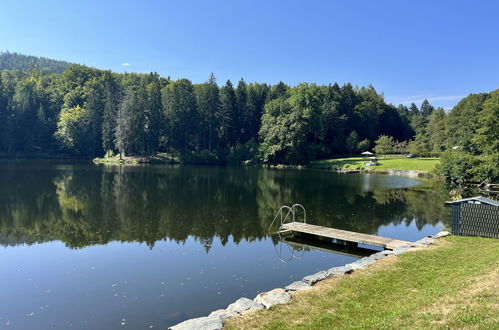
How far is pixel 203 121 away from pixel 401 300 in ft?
290

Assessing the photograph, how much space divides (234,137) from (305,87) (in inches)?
892

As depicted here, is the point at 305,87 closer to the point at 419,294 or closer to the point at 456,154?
the point at 456,154

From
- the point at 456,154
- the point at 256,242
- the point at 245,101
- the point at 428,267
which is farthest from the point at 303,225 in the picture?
the point at 245,101

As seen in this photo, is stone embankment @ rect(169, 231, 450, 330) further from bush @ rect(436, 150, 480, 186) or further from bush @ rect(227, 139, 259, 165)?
bush @ rect(227, 139, 259, 165)

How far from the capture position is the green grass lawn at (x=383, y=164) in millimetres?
68812

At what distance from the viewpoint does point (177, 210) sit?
86.7 feet

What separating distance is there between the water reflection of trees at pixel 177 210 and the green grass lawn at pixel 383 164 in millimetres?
27904

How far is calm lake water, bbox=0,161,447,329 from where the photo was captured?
35.5ft

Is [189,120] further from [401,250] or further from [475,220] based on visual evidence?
[401,250]

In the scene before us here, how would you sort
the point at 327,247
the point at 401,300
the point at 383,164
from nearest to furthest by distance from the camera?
the point at 401,300, the point at 327,247, the point at 383,164

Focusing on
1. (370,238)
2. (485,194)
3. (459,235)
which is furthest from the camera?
(485,194)

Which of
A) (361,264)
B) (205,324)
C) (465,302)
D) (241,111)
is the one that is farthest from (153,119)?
(465,302)

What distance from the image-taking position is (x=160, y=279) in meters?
13.1

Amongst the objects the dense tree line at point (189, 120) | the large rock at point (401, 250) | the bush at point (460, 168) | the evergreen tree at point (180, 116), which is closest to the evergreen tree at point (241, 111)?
the dense tree line at point (189, 120)
